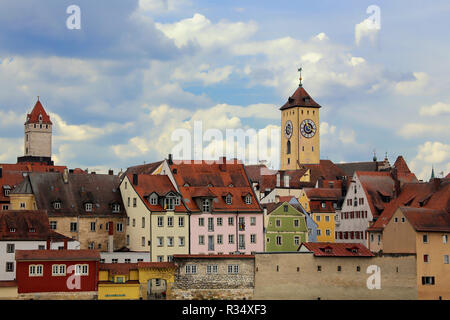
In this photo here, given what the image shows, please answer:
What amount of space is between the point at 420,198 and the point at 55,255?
50.0 metres

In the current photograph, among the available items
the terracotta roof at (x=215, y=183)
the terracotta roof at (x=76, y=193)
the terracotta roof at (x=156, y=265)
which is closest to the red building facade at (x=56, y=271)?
the terracotta roof at (x=156, y=265)

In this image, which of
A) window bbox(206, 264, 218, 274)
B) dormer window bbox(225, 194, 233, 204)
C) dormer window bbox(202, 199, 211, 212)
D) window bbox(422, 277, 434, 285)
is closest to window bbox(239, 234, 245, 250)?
dormer window bbox(225, 194, 233, 204)

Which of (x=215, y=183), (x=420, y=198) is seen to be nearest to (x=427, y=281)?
(x=420, y=198)

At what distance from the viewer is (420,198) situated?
401 ft

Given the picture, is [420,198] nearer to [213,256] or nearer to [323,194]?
[323,194]

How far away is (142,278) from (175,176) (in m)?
21.3

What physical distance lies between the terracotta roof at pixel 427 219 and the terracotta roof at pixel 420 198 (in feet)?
9.34

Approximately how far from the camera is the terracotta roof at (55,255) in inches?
3829

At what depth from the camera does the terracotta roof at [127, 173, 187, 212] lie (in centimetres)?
11331

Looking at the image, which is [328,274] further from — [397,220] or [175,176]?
[175,176]

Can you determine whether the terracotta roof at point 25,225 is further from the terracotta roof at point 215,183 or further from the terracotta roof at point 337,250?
the terracotta roof at point 337,250

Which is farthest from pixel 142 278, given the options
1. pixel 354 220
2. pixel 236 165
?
pixel 354 220

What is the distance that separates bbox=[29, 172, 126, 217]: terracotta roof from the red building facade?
15.9 meters

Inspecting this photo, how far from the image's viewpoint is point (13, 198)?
4616 inches
